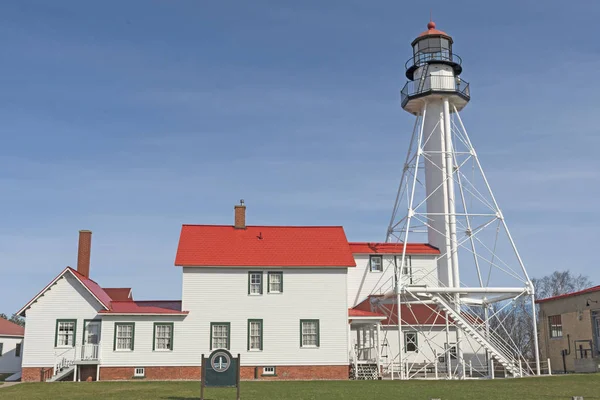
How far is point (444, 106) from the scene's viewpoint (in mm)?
42906

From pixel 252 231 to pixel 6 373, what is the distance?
23098mm

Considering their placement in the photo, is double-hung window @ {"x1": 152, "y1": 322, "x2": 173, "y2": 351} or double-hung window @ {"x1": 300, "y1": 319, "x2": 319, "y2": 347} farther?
double-hung window @ {"x1": 300, "y1": 319, "x2": 319, "y2": 347}

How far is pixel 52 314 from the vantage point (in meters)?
37.1

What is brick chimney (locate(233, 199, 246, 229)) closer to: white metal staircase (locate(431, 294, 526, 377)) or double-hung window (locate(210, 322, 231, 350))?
double-hung window (locate(210, 322, 231, 350))

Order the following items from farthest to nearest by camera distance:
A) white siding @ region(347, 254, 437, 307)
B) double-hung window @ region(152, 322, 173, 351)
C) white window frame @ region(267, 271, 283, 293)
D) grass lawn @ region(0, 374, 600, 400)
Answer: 1. white siding @ region(347, 254, 437, 307)
2. white window frame @ region(267, 271, 283, 293)
3. double-hung window @ region(152, 322, 173, 351)
4. grass lawn @ region(0, 374, 600, 400)

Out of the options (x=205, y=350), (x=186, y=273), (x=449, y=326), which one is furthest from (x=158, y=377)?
(x=449, y=326)

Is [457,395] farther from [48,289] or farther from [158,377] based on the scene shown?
[48,289]

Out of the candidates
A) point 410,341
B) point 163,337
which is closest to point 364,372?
point 410,341

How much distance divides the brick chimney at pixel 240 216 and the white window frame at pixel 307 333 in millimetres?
7157

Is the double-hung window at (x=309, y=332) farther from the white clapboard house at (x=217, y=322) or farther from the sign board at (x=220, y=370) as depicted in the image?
the sign board at (x=220, y=370)

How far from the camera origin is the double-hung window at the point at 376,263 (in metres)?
43.2

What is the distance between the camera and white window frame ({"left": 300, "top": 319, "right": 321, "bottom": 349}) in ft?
124

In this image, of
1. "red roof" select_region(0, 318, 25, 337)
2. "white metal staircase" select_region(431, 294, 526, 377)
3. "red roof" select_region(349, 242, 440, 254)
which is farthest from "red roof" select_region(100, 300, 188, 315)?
"red roof" select_region(0, 318, 25, 337)

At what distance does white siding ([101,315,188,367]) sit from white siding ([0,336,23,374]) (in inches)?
687
